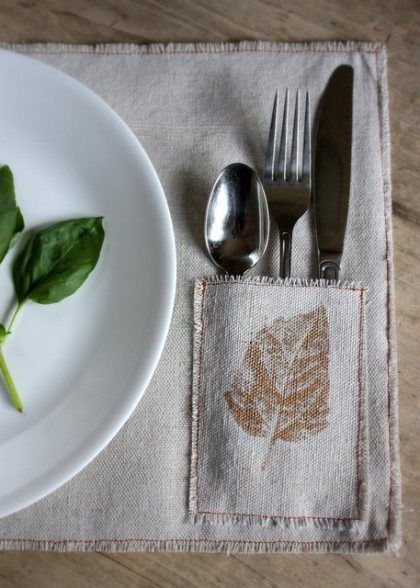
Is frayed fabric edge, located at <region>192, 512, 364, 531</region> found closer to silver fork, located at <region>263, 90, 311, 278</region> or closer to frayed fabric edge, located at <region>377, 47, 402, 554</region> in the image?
frayed fabric edge, located at <region>377, 47, 402, 554</region>

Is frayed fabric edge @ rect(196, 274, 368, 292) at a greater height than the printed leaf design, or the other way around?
frayed fabric edge @ rect(196, 274, 368, 292)

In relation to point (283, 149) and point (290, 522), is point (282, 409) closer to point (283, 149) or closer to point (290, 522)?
point (290, 522)

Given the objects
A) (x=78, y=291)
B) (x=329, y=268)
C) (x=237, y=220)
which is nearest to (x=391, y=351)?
(x=329, y=268)

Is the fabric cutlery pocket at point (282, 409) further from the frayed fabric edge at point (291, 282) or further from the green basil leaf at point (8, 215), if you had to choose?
the green basil leaf at point (8, 215)

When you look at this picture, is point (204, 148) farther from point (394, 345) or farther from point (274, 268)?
point (394, 345)

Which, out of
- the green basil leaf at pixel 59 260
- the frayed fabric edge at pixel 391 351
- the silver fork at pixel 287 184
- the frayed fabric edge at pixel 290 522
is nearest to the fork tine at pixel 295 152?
the silver fork at pixel 287 184

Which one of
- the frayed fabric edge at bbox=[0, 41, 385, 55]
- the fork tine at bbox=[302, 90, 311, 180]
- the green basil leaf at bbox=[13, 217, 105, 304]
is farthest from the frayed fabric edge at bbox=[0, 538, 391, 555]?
the frayed fabric edge at bbox=[0, 41, 385, 55]
